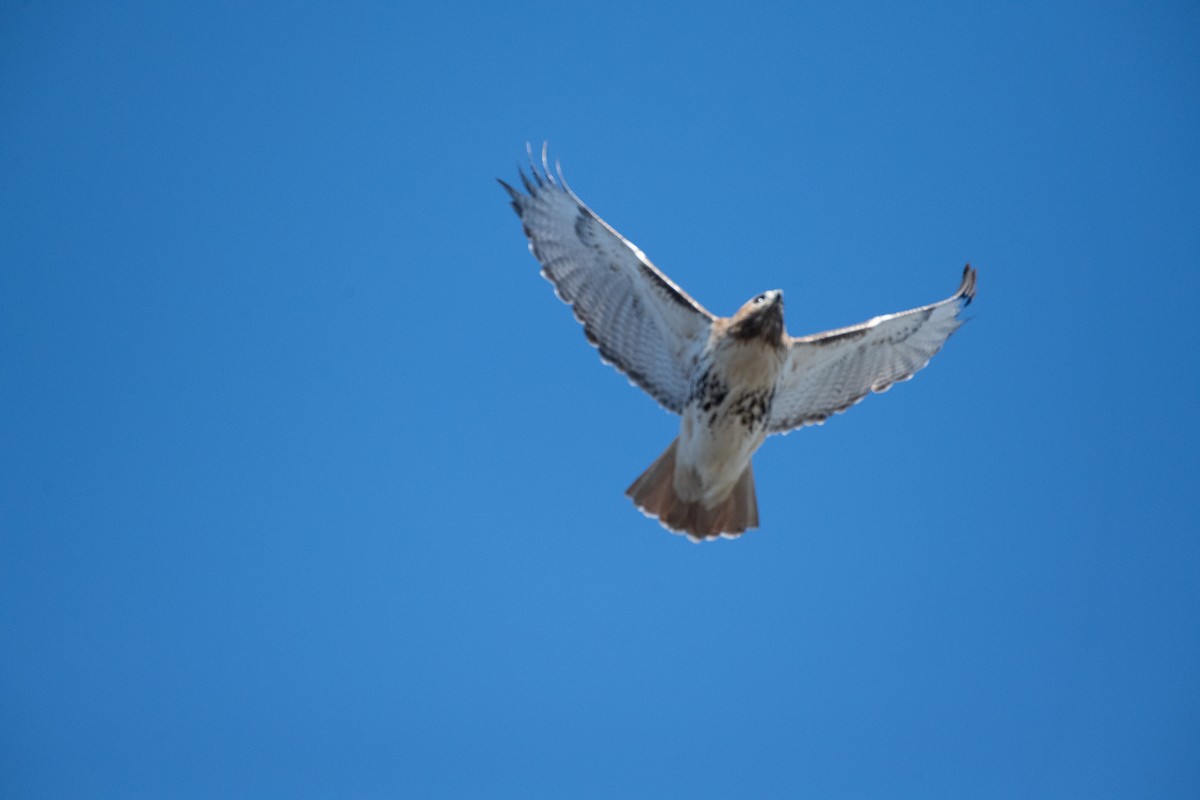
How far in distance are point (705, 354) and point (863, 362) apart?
64.7 inches

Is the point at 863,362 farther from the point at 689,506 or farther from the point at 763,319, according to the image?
the point at 689,506

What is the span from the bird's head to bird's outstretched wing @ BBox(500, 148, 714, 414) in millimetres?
488

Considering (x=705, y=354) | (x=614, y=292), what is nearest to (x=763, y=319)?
(x=705, y=354)

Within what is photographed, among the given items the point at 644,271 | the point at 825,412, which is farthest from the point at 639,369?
→ the point at 825,412

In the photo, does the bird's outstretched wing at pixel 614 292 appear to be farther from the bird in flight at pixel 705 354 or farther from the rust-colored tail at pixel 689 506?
the rust-colored tail at pixel 689 506

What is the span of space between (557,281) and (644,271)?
0.91m

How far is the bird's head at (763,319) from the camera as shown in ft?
27.2

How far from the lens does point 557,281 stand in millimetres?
9469

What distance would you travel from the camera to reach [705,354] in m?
8.70

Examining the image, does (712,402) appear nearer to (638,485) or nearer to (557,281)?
(638,485)

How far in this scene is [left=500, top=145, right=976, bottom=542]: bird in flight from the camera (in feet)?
28.0

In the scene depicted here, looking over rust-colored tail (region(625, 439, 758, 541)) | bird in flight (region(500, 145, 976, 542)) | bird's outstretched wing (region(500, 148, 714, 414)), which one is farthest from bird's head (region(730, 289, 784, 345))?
rust-colored tail (region(625, 439, 758, 541))

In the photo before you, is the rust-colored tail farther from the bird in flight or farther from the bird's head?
the bird's head

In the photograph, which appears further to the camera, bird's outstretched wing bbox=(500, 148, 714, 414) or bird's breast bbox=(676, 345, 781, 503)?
bird's outstretched wing bbox=(500, 148, 714, 414)
